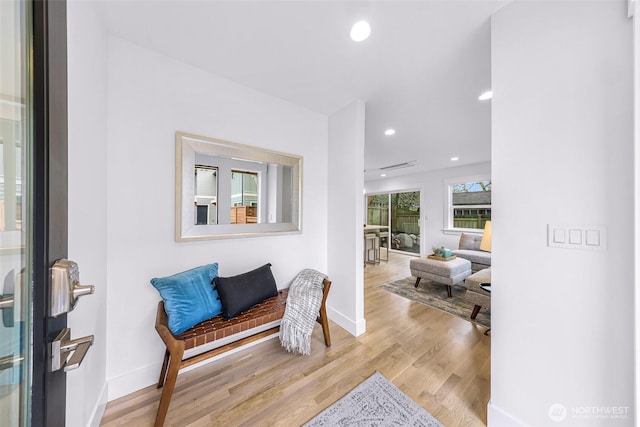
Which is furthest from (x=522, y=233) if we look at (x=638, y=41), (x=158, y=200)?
(x=158, y=200)

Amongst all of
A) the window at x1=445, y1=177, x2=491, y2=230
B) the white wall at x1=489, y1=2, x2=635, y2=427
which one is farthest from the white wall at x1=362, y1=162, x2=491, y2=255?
the white wall at x1=489, y1=2, x2=635, y2=427

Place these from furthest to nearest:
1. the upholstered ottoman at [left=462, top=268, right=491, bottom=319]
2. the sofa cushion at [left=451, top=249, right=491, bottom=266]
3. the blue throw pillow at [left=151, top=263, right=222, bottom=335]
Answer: the sofa cushion at [left=451, top=249, right=491, bottom=266] → the upholstered ottoman at [left=462, top=268, right=491, bottom=319] → the blue throw pillow at [left=151, top=263, right=222, bottom=335]

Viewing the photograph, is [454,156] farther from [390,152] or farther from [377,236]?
[377,236]

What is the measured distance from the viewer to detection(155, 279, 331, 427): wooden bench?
48.5 inches

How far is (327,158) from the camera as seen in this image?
98.3 inches

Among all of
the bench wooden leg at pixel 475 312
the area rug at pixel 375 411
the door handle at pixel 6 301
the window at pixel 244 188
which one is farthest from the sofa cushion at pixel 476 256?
the door handle at pixel 6 301

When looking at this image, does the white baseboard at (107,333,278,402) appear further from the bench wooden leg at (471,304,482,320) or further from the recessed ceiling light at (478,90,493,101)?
the recessed ceiling light at (478,90,493,101)

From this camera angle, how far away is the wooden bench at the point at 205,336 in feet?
4.04

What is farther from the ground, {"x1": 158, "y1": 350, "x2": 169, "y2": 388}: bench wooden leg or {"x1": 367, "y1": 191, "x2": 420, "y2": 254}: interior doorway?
{"x1": 367, "y1": 191, "x2": 420, "y2": 254}: interior doorway

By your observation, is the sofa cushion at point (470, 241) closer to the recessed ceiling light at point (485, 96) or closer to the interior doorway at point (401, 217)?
the interior doorway at point (401, 217)

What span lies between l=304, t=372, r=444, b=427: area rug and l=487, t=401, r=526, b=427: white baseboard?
0.87 ft

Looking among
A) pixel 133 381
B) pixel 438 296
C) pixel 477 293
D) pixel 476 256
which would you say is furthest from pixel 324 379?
pixel 476 256

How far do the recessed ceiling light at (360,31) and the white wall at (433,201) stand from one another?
490 cm

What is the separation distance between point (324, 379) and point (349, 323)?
678mm
